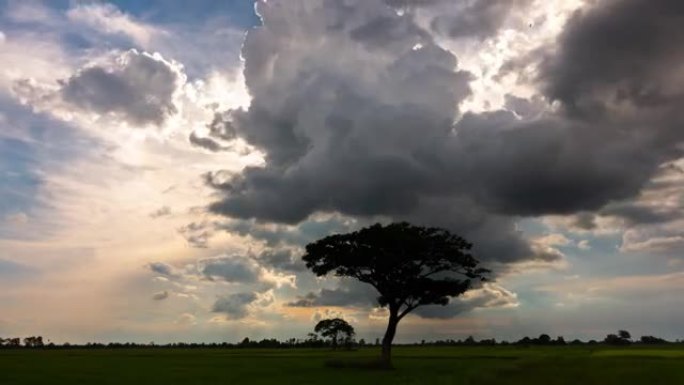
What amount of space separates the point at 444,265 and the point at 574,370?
81.2 feet

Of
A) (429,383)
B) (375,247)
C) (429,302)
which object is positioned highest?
(375,247)

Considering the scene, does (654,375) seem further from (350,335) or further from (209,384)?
(350,335)

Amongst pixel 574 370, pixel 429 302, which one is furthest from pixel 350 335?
pixel 574 370

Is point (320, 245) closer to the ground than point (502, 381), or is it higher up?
higher up

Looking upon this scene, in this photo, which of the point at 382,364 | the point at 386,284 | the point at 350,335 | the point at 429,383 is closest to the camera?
the point at 429,383

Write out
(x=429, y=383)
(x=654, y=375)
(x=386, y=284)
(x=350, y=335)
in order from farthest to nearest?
(x=350, y=335)
(x=386, y=284)
(x=654, y=375)
(x=429, y=383)

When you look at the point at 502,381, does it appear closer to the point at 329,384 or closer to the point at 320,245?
the point at 329,384

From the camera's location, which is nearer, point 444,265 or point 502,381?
point 502,381

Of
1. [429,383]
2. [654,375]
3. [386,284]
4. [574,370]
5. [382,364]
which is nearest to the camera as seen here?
[429,383]

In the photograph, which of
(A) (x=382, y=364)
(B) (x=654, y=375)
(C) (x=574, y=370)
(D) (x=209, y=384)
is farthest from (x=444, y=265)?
(D) (x=209, y=384)

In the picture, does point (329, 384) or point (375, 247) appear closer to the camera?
point (329, 384)

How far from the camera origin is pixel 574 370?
5462 cm

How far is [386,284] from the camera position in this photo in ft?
252

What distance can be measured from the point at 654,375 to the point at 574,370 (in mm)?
7311
